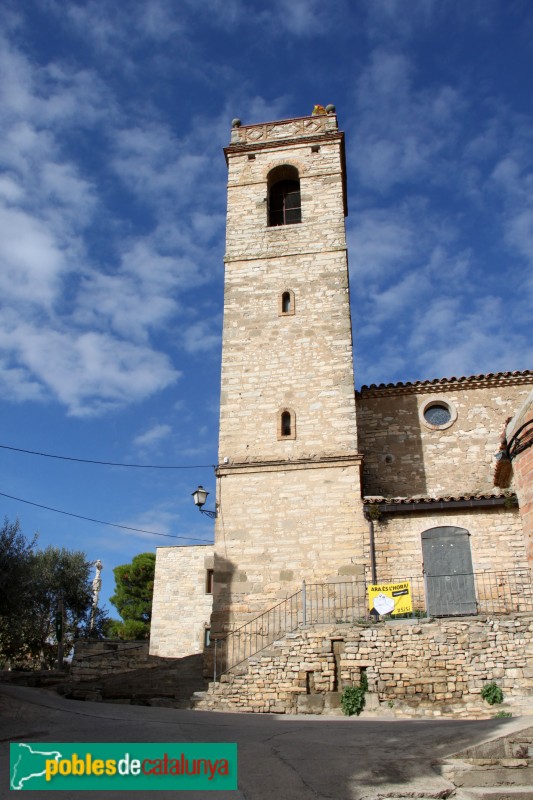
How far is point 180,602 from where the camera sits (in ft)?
77.6

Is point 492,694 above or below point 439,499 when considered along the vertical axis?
below

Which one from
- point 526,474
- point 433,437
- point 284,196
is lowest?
point 526,474

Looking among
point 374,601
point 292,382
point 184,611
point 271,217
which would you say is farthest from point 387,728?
point 184,611

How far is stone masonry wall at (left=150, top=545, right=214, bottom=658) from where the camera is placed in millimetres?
22859

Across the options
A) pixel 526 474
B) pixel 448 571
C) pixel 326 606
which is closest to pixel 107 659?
pixel 326 606

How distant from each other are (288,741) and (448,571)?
7248mm

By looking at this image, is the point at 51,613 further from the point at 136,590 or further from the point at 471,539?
the point at 471,539

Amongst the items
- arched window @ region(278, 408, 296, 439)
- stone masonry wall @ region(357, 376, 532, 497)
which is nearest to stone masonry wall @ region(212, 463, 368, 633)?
arched window @ region(278, 408, 296, 439)

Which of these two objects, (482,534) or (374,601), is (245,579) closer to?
(374,601)

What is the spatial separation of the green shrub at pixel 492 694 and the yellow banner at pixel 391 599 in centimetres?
207

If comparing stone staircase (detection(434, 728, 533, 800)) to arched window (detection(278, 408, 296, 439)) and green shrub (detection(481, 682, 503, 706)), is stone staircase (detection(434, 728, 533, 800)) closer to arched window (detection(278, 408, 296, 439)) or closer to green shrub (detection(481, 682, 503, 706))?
green shrub (detection(481, 682, 503, 706))

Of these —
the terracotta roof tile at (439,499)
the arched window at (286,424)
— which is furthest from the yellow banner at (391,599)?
the arched window at (286,424)

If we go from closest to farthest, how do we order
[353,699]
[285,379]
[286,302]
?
[353,699], [285,379], [286,302]
